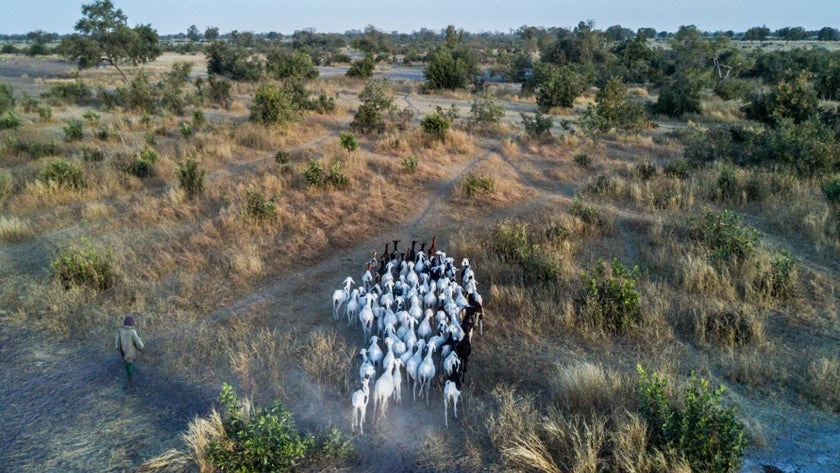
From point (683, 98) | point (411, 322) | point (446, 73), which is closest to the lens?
point (411, 322)

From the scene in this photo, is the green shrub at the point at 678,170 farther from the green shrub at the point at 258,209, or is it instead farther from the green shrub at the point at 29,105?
the green shrub at the point at 29,105

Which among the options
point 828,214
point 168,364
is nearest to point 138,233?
point 168,364

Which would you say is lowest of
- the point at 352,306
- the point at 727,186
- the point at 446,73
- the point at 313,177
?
the point at 352,306

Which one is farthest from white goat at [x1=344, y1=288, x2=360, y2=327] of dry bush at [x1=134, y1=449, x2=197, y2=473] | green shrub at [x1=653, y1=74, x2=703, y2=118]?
green shrub at [x1=653, y1=74, x2=703, y2=118]

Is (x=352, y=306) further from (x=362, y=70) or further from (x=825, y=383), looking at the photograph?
(x=362, y=70)

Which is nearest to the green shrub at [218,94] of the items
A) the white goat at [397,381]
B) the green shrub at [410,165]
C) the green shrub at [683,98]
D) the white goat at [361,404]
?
the green shrub at [410,165]

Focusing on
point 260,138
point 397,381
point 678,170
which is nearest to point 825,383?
point 397,381
